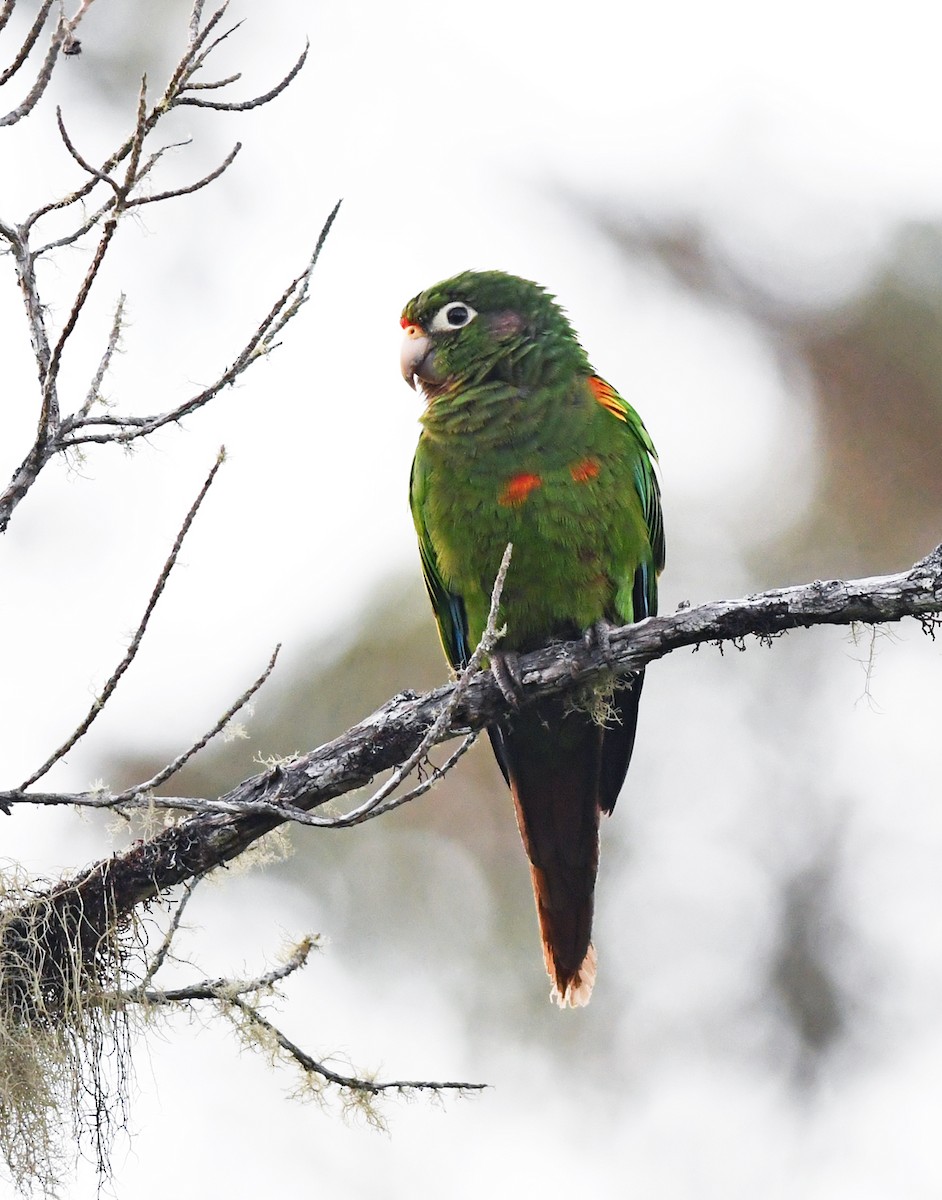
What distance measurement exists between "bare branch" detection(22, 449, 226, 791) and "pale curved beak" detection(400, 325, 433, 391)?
1874 mm

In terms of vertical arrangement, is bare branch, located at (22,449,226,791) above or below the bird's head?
below

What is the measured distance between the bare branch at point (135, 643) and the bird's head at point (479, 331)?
1.74m

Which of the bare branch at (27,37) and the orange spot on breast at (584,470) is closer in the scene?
the bare branch at (27,37)

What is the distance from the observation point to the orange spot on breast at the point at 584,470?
3.76 metres

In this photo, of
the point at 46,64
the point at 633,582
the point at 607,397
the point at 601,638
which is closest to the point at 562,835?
the point at 633,582

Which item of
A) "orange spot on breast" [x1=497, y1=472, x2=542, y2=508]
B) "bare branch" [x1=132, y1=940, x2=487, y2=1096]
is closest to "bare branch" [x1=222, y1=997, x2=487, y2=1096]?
"bare branch" [x1=132, y1=940, x2=487, y2=1096]

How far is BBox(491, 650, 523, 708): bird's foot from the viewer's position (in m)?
3.35

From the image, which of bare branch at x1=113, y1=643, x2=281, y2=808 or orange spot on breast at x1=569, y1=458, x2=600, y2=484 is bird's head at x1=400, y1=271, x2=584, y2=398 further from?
bare branch at x1=113, y1=643, x2=281, y2=808

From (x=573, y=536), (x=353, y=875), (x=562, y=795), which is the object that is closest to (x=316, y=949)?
(x=562, y=795)

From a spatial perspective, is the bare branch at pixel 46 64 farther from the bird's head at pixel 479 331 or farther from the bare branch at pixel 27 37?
the bird's head at pixel 479 331

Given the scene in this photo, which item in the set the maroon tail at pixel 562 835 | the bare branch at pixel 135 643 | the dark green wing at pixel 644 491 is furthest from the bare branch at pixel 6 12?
the maroon tail at pixel 562 835

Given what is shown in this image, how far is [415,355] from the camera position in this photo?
4223 millimetres

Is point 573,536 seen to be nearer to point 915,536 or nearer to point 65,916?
point 65,916

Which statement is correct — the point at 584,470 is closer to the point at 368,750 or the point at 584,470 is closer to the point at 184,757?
the point at 368,750
